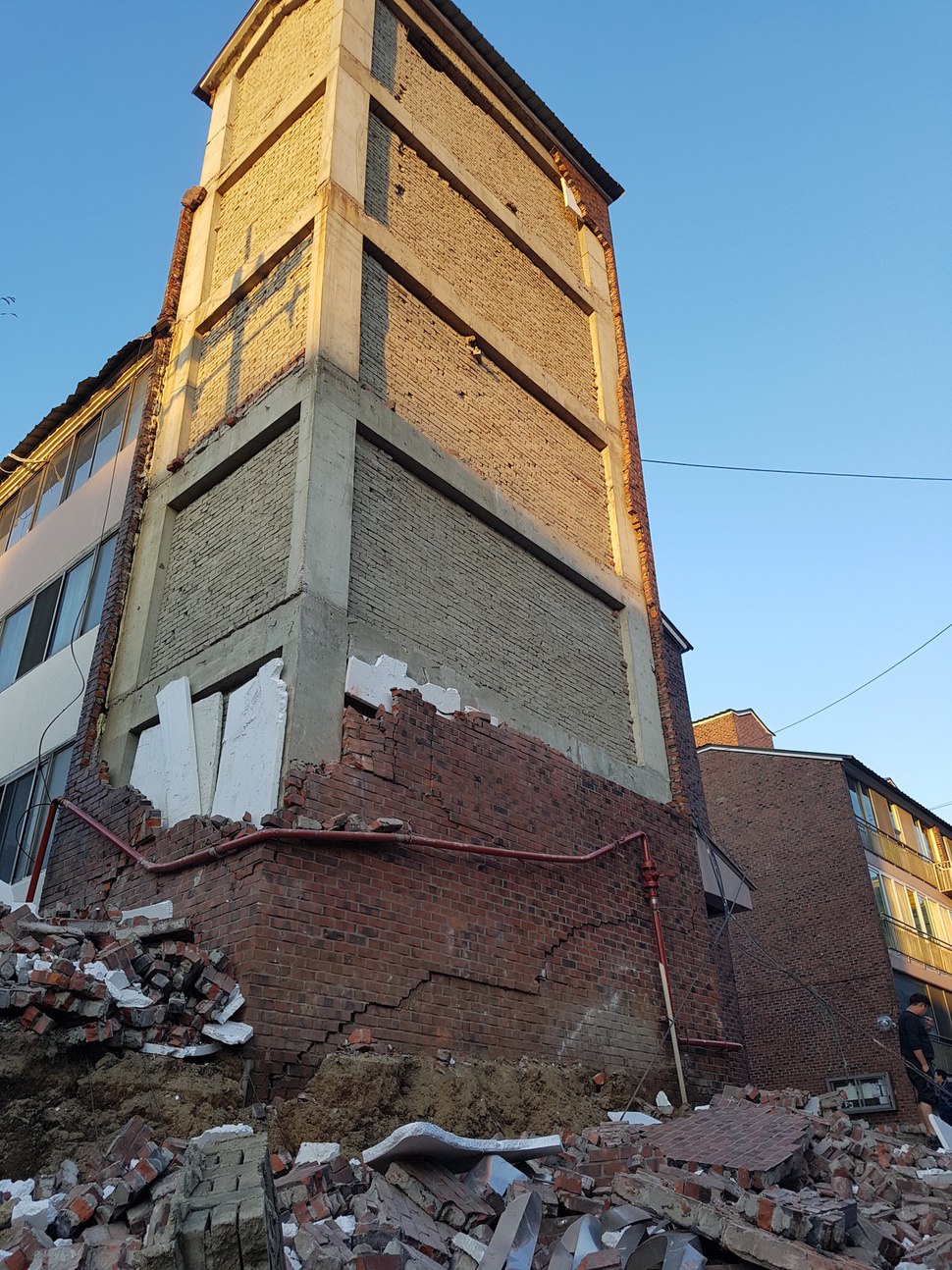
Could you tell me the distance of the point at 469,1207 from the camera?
4.85 metres

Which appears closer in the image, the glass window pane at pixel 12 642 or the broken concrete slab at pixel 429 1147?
the broken concrete slab at pixel 429 1147

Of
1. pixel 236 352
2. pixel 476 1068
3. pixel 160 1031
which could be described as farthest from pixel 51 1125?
pixel 236 352

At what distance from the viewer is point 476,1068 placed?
676cm

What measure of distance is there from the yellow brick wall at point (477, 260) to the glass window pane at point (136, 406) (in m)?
3.67

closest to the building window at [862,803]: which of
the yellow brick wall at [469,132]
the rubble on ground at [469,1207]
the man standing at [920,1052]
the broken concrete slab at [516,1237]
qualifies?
the man standing at [920,1052]

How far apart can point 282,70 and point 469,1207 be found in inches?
514

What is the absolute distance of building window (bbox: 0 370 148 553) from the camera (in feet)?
40.0

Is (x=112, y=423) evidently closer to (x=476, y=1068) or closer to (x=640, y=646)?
(x=640, y=646)

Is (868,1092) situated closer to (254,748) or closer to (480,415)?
(480,415)

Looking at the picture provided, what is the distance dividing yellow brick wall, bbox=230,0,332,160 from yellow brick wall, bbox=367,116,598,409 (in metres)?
1.40

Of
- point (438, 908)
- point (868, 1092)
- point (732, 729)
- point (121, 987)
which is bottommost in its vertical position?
point (121, 987)

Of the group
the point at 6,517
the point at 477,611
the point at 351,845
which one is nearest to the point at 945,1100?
the point at 351,845

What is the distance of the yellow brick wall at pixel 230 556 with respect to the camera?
8.23 m

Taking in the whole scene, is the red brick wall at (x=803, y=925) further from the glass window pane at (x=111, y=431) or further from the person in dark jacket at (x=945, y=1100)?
the glass window pane at (x=111, y=431)
